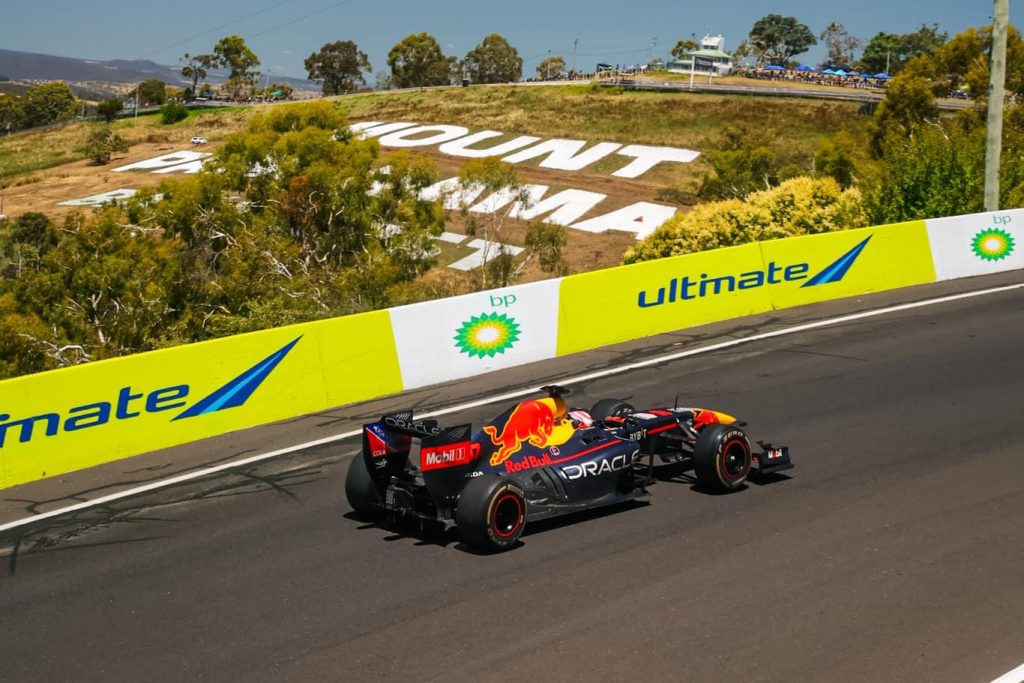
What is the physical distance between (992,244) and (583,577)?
17.5 meters

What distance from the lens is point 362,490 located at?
11.0m

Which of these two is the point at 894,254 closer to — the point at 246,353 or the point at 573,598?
the point at 246,353

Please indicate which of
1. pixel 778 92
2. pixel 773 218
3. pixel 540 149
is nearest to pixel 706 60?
pixel 778 92

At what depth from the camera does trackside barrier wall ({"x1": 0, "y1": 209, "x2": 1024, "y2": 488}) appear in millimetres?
13719

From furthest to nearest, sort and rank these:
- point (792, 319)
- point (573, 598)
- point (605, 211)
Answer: point (605, 211)
point (792, 319)
point (573, 598)

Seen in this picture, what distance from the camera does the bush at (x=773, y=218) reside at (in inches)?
1090

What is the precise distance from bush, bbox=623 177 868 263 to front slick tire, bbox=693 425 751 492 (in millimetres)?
16388

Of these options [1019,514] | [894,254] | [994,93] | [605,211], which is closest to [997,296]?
[894,254]

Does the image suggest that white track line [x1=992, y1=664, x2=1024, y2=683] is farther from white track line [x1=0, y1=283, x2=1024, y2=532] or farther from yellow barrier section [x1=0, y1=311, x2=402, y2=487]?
yellow barrier section [x1=0, y1=311, x2=402, y2=487]

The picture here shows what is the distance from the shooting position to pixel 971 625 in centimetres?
854

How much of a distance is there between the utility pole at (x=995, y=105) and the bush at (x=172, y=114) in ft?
315

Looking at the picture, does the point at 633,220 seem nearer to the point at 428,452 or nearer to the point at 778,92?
the point at 778,92

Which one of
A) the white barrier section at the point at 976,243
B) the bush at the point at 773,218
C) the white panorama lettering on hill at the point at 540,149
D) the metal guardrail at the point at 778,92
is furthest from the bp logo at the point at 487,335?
the metal guardrail at the point at 778,92

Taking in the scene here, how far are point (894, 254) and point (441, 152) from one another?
56071 millimetres
